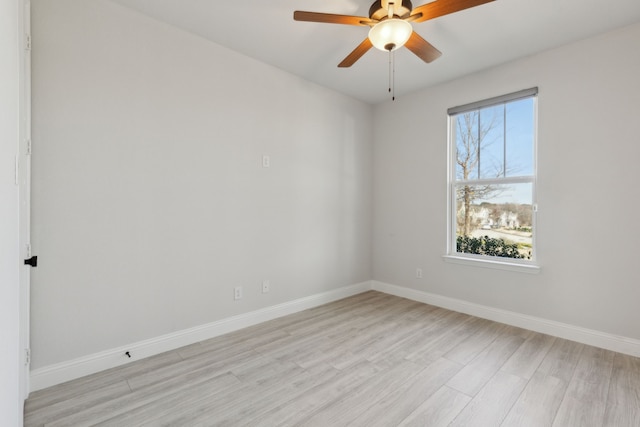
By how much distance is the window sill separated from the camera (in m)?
2.96

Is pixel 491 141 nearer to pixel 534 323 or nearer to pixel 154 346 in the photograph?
pixel 534 323

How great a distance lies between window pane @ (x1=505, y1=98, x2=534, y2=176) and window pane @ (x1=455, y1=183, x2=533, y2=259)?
187 mm

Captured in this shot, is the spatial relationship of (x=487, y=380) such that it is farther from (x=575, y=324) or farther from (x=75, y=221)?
(x=75, y=221)

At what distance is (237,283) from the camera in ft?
9.70

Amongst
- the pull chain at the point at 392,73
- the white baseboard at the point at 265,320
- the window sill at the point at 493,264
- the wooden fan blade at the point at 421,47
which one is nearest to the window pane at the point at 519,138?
the window sill at the point at 493,264

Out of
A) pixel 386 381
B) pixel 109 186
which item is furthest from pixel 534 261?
pixel 109 186

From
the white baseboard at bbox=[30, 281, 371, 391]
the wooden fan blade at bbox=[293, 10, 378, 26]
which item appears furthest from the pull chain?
the white baseboard at bbox=[30, 281, 371, 391]

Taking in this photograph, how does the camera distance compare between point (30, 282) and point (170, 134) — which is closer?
point (30, 282)

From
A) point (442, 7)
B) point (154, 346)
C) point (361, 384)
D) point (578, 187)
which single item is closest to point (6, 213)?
point (154, 346)

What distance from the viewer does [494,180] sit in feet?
10.8

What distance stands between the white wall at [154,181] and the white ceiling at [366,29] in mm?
222

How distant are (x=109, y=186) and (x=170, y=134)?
63 centimetres

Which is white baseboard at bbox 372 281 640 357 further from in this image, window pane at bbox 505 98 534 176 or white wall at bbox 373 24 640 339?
window pane at bbox 505 98 534 176

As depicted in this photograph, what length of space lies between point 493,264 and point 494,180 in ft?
3.00
